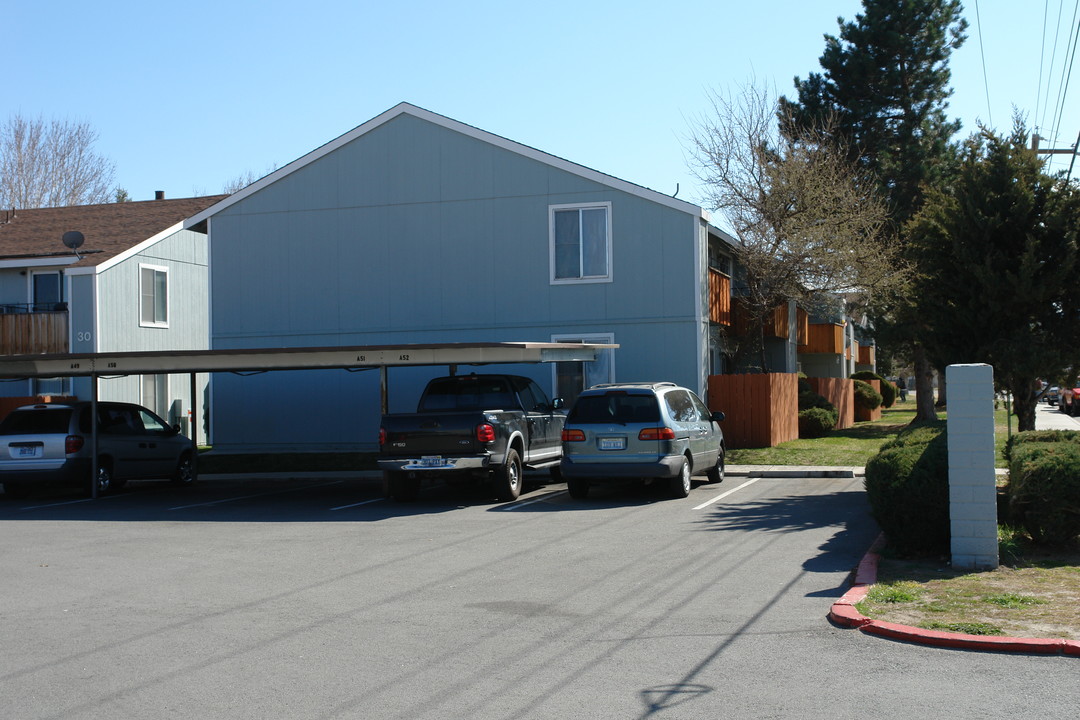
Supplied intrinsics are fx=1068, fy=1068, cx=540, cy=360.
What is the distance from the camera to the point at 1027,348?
48.9ft

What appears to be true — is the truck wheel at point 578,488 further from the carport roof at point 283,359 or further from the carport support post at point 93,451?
the carport support post at point 93,451

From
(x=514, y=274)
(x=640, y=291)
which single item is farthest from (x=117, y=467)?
(x=640, y=291)

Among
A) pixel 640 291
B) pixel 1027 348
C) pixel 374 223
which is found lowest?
pixel 1027 348

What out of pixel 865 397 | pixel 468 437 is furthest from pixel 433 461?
pixel 865 397

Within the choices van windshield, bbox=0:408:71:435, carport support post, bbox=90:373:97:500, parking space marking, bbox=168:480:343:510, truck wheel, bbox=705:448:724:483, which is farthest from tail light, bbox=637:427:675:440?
van windshield, bbox=0:408:71:435

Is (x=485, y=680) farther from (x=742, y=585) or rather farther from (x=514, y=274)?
(x=514, y=274)

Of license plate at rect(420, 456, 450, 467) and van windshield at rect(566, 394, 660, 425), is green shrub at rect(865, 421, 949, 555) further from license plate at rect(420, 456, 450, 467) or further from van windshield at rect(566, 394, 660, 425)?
license plate at rect(420, 456, 450, 467)

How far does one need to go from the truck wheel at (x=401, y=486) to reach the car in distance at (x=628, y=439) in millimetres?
2532

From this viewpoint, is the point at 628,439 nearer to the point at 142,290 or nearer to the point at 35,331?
the point at 142,290

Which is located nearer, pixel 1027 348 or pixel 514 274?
pixel 1027 348

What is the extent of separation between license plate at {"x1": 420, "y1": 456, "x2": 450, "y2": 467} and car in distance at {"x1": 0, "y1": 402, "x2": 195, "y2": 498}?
6700 mm

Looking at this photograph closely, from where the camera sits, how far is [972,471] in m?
9.74

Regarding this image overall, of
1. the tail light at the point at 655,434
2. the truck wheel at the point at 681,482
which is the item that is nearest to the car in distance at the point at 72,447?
the tail light at the point at 655,434

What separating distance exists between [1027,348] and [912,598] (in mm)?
7844
